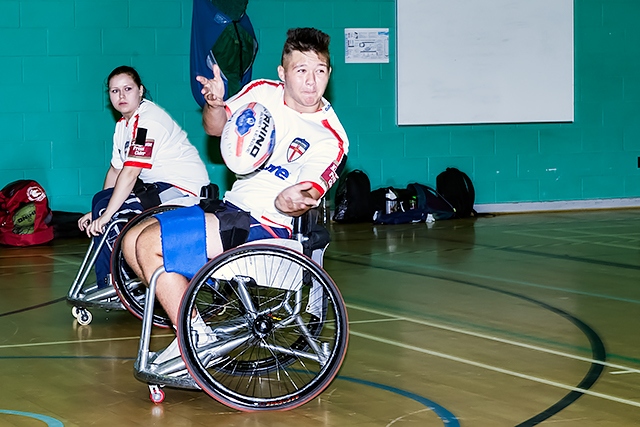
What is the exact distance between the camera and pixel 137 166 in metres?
4.55

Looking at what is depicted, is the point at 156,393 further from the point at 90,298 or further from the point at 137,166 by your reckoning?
the point at 137,166

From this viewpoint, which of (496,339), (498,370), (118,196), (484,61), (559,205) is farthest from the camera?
(559,205)

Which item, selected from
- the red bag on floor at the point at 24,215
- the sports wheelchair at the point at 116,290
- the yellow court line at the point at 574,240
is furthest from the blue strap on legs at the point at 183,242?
the red bag on floor at the point at 24,215

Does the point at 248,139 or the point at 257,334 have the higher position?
the point at 248,139

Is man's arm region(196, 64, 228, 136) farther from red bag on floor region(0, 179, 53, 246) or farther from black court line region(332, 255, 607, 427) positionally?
red bag on floor region(0, 179, 53, 246)

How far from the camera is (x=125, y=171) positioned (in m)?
4.53

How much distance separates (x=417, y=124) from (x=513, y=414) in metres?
6.30

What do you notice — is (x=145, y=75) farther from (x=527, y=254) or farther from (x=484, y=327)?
(x=484, y=327)

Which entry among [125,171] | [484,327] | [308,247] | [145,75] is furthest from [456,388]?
[145,75]

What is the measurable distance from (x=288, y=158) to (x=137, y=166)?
1467 mm

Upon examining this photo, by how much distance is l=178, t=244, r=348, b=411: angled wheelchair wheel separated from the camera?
3.00m

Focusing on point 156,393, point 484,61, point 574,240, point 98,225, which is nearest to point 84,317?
point 98,225

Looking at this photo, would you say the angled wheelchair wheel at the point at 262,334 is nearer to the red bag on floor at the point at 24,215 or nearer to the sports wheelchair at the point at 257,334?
the sports wheelchair at the point at 257,334

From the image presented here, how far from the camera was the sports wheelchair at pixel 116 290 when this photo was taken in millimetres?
4238
